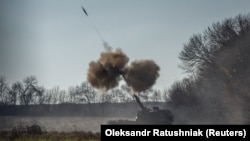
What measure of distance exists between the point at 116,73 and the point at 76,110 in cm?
5386

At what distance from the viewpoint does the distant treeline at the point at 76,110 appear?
80.4 metres

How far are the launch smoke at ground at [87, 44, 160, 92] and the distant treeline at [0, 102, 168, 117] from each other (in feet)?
154

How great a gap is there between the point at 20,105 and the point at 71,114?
1198cm

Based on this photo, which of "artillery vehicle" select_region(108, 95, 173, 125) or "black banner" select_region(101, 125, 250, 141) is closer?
"black banner" select_region(101, 125, 250, 141)

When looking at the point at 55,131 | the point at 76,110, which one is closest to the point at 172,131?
the point at 55,131

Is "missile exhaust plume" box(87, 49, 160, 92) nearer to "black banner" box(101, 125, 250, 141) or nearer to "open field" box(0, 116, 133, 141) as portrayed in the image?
"open field" box(0, 116, 133, 141)

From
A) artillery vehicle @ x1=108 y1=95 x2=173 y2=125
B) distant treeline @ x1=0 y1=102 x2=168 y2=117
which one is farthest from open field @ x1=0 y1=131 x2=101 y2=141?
distant treeline @ x1=0 y1=102 x2=168 y2=117

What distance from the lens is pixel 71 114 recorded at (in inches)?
3184

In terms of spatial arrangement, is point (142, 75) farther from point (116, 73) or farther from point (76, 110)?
point (76, 110)

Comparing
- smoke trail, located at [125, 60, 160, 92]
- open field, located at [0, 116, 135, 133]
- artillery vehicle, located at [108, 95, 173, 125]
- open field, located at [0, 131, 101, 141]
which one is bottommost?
open field, located at [0, 116, 135, 133]

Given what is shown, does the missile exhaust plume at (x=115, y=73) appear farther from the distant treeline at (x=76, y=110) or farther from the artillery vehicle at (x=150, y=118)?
the distant treeline at (x=76, y=110)

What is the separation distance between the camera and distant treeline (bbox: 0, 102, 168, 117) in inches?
3167

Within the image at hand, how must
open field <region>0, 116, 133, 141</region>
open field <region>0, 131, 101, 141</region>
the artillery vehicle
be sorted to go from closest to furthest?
open field <region>0, 131, 101, 141</region>, open field <region>0, 116, 133, 141</region>, the artillery vehicle

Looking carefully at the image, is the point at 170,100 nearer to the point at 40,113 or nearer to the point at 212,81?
the point at 212,81
